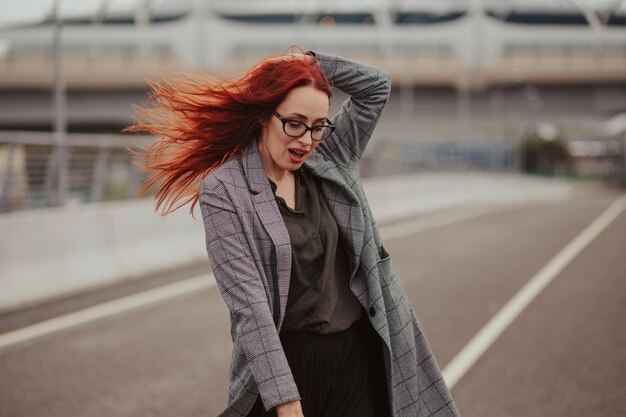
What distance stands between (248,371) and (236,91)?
0.89 meters

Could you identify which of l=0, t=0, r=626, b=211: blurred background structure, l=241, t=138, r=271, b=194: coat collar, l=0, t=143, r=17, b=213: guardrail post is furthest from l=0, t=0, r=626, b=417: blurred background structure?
l=0, t=0, r=626, b=211: blurred background structure

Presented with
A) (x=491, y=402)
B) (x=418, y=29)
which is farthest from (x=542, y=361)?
(x=418, y=29)

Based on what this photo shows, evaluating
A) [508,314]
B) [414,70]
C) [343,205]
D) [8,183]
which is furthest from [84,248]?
[414,70]

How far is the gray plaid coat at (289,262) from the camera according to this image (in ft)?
8.13

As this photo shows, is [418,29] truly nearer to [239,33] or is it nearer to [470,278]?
[239,33]

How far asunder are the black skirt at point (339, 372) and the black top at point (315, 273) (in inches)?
2.0

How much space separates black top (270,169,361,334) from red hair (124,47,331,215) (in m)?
0.24

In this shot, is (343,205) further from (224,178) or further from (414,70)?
(414,70)

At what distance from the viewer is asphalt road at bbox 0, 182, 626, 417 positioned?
528 centimetres

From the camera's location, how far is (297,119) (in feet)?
8.70

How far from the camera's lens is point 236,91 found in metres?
2.76

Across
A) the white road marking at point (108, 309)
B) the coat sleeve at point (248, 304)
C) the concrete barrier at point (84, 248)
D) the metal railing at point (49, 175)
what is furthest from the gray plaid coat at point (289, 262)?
the metal railing at point (49, 175)

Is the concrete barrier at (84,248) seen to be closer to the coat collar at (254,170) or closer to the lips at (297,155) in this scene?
the coat collar at (254,170)

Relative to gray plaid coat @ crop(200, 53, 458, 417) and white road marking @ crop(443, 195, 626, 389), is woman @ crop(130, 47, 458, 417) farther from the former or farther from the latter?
white road marking @ crop(443, 195, 626, 389)
